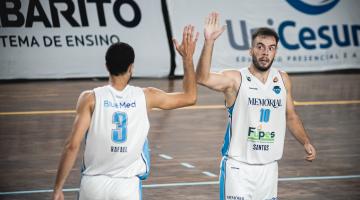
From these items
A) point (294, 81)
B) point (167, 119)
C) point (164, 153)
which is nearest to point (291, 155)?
point (164, 153)

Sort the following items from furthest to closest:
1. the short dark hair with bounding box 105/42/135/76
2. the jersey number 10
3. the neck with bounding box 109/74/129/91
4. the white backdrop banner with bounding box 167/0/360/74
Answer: the white backdrop banner with bounding box 167/0/360/74 → the jersey number 10 → the neck with bounding box 109/74/129/91 → the short dark hair with bounding box 105/42/135/76

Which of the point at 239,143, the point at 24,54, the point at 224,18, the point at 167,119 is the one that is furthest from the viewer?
the point at 224,18

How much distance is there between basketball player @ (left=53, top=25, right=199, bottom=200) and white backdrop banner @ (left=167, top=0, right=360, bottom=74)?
14860 millimetres

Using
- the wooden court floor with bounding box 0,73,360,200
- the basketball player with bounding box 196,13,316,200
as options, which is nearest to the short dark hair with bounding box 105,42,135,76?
the basketball player with bounding box 196,13,316,200

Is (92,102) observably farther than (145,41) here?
No

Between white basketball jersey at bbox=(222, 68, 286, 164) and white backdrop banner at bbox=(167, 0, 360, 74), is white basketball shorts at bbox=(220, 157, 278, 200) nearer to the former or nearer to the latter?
white basketball jersey at bbox=(222, 68, 286, 164)

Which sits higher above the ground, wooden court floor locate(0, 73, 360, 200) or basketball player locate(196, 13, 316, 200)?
basketball player locate(196, 13, 316, 200)

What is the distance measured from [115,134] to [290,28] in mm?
16139

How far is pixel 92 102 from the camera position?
612cm

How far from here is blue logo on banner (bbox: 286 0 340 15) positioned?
71.9 ft

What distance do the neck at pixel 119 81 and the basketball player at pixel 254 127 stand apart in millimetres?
1179

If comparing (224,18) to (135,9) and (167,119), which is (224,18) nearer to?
(135,9)

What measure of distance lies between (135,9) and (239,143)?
1371 centimetres

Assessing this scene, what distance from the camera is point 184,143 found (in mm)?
13453
